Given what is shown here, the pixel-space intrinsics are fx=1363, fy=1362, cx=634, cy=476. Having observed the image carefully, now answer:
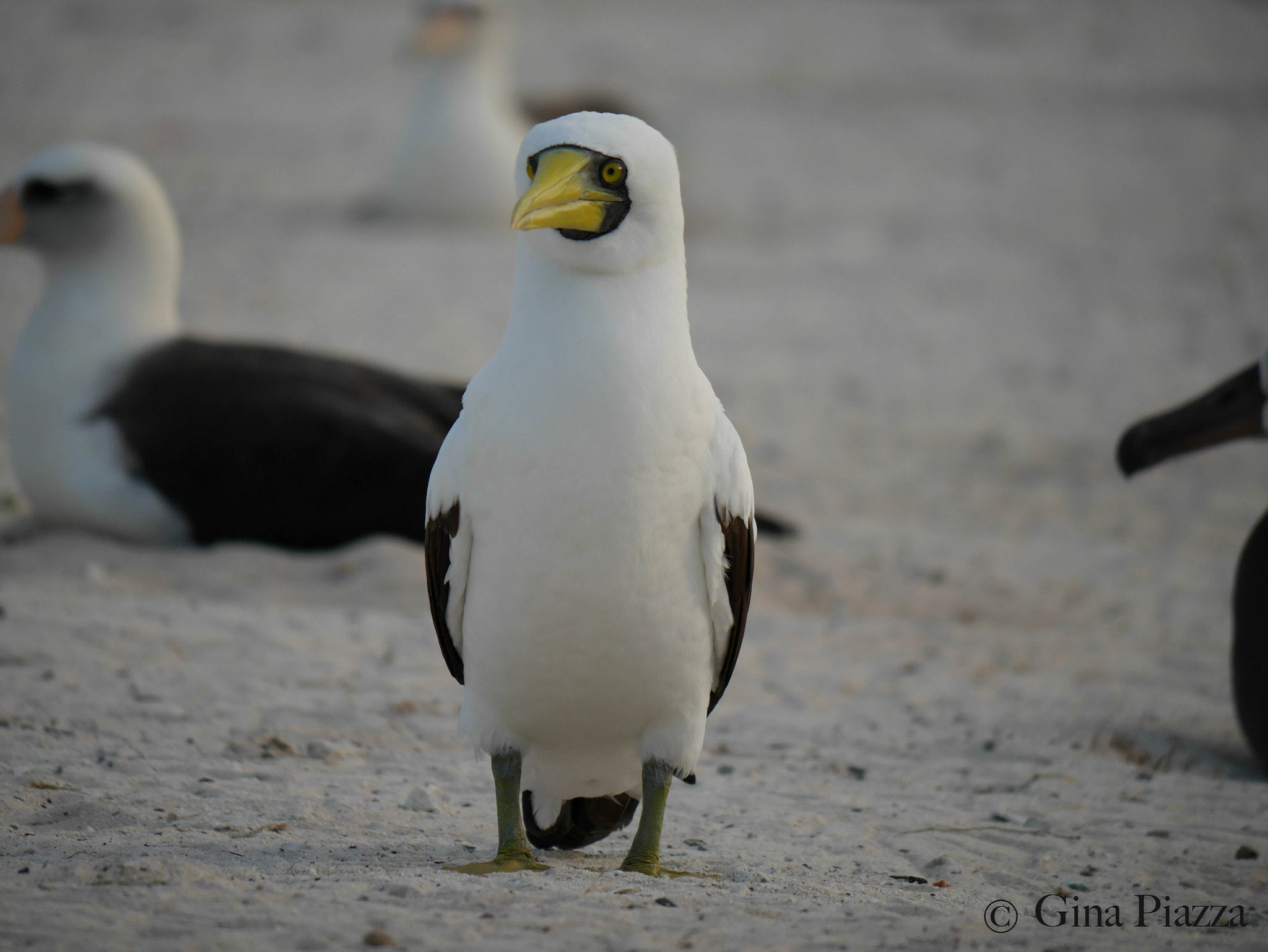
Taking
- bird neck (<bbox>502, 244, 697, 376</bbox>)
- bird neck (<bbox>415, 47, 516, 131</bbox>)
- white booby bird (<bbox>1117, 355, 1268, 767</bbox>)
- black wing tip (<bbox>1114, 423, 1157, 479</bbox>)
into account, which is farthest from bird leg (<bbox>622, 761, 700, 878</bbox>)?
bird neck (<bbox>415, 47, 516, 131</bbox>)

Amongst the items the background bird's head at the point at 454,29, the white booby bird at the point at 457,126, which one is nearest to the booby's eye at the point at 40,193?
the white booby bird at the point at 457,126

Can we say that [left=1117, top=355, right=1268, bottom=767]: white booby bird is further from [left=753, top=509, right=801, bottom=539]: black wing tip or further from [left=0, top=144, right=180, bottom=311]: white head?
[left=0, top=144, right=180, bottom=311]: white head

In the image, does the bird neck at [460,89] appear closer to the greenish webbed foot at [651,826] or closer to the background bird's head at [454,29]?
the background bird's head at [454,29]

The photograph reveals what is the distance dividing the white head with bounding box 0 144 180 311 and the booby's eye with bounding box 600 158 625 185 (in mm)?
4264

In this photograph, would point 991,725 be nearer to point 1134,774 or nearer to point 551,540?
point 1134,774

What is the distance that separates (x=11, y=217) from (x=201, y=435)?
5.33 ft

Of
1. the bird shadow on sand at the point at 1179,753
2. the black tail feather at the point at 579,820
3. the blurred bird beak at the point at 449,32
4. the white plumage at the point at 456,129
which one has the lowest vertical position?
the black tail feather at the point at 579,820

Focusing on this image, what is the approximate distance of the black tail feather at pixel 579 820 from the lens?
3.69 metres

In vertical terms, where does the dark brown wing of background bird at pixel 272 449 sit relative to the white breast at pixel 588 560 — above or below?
above

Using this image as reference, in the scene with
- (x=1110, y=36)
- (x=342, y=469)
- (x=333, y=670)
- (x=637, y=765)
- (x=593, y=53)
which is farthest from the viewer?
(x=1110, y=36)

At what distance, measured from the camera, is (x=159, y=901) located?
2838 millimetres

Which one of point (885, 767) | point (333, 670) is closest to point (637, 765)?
point (885, 767)

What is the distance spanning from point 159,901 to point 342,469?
3489mm

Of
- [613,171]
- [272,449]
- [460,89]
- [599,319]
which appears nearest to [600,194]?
[613,171]
